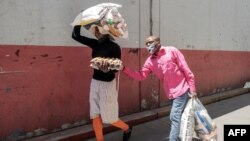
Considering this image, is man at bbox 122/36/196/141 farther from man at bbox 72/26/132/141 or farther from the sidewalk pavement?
the sidewalk pavement

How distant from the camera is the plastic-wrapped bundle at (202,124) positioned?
5176 mm

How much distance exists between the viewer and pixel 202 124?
5.20m

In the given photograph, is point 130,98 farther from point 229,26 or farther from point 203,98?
point 229,26

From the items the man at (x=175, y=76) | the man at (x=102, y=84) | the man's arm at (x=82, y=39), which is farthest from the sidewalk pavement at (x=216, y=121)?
the man's arm at (x=82, y=39)

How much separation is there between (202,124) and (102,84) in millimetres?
1392

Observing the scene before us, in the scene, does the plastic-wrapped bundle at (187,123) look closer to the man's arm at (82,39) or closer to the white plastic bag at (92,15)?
the man's arm at (82,39)

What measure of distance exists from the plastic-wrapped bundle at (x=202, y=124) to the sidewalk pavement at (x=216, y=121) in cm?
93

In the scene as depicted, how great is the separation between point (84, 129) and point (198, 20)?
536 cm

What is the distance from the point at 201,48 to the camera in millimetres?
10484

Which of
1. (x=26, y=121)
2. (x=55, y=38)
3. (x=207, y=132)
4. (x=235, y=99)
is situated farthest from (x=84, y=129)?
(x=235, y=99)

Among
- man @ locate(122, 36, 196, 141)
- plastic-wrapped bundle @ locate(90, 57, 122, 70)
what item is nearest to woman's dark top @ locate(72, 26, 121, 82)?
plastic-wrapped bundle @ locate(90, 57, 122, 70)

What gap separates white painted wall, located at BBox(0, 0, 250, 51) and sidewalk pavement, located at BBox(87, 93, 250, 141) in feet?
5.05

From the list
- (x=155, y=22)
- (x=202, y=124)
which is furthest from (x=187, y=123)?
(x=155, y=22)

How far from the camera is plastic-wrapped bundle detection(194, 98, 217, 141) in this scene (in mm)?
5176
